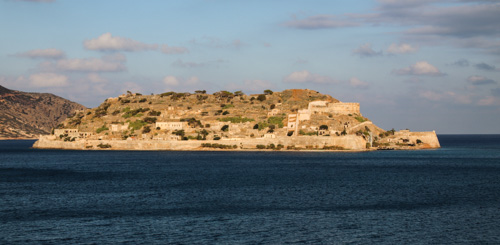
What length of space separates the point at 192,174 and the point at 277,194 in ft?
73.9

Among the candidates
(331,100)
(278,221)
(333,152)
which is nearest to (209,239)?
(278,221)

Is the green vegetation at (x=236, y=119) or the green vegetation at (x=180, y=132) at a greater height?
the green vegetation at (x=236, y=119)

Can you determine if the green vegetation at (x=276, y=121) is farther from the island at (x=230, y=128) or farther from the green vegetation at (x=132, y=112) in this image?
the green vegetation at (x=132, y=112)

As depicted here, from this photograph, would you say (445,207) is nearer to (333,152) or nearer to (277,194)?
(277,194)

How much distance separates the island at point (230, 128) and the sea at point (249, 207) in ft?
163

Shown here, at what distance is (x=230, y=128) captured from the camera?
13750 centimetres

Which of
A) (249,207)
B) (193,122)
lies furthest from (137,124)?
(249,207)

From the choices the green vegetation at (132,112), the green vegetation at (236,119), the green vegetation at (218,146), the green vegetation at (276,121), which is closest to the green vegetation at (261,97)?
the green vegetation at (236,119)

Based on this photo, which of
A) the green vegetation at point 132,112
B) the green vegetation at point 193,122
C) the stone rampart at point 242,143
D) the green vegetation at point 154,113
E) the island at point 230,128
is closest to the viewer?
the stone rampart at point 242,143

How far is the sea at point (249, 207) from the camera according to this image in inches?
1362

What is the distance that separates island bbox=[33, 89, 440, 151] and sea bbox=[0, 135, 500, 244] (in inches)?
1954

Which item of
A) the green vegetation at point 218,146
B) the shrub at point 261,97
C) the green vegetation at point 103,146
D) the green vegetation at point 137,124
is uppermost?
the shrub at point 261,97

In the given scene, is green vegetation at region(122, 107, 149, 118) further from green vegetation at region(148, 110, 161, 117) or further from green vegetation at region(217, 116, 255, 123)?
green vegetation at region(217, 116, 255, 123)

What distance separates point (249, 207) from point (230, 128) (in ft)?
303
